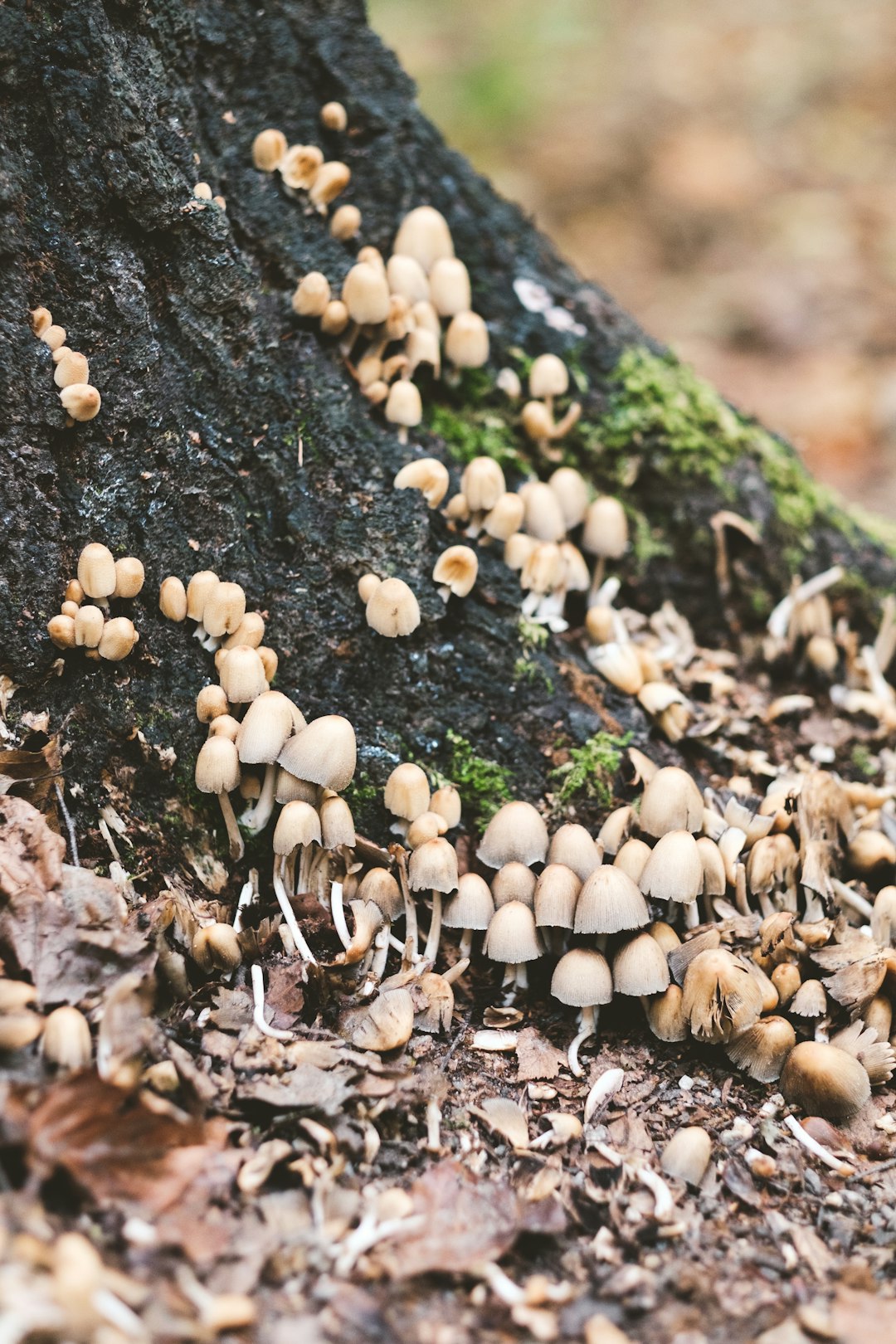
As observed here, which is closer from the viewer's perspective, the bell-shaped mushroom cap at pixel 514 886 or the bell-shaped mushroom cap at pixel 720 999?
the bell-shaped mushroom cap at pixel 720 999

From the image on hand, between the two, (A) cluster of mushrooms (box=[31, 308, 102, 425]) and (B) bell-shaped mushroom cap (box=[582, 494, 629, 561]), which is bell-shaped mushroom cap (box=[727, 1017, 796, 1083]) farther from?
(A) cluster of mushrooms (box=[31, 308, 102, 425])

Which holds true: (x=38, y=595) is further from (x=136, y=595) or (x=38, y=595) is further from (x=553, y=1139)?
(x=553, y=1139)

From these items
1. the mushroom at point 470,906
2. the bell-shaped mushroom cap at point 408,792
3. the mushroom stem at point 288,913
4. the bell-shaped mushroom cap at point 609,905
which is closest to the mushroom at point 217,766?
the mushroom stem at point 288,913

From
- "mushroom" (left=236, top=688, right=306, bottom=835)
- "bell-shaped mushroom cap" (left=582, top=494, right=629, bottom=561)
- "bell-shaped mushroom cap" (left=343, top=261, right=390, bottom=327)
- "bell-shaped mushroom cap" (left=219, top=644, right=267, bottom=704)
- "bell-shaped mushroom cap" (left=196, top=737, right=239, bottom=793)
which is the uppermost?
"bell-shaped mushroom cap" (left=343, top=261, right=390, bottom=327)

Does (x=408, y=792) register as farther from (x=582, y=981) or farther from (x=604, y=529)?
(x=604, y=529)

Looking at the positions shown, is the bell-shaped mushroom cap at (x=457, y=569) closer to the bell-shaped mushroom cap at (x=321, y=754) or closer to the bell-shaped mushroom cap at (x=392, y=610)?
the bell-shaped mushroom cap at (x=392, y=610)

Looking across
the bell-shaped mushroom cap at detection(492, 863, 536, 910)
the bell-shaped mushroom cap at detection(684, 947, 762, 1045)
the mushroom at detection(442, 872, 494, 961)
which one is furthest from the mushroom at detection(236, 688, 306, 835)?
the bell-shaped mushroom cap at detection(684, 947, 762, 1045)
